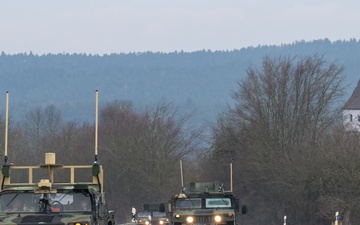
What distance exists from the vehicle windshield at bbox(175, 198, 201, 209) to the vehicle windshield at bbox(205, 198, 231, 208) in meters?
0.27

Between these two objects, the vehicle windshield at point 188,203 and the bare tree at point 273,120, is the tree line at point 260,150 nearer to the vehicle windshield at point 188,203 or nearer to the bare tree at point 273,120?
the bare tree at point 273,120

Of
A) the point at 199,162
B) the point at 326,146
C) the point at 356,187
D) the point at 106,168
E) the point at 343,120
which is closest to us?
the point at 356,187

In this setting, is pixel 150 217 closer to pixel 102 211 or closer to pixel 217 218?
pixel 217 218

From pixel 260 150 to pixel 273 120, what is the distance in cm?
365

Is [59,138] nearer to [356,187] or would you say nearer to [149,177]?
[149,177]

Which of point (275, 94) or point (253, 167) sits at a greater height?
point (275, 94)

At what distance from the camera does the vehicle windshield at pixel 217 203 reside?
34.2m

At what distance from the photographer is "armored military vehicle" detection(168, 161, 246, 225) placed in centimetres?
3362

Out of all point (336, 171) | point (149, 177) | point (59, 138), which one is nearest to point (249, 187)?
point (149, 177)

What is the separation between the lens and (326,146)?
54969mm

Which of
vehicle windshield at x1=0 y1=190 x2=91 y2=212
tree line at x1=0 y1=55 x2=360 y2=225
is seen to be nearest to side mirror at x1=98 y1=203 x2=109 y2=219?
vehicle windshield at x1=0 y1=190 x2=91 y2=212

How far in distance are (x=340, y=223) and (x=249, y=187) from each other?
74.0 feet

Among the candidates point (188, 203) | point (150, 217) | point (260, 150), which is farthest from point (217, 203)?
point (260, 150)

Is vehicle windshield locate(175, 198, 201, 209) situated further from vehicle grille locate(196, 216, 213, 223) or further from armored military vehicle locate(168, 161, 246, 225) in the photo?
vehicle grille locate(196, 216, 213, 223)
